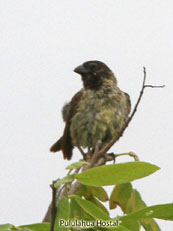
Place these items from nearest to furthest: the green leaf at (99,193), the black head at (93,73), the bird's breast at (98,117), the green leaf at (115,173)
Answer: the green leaf at (115,173) < the green leaf at (99,193) < the bird's breast at (98,117) < the black head at (93,73)

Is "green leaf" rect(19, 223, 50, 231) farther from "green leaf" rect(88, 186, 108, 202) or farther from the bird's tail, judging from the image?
the bird's tail

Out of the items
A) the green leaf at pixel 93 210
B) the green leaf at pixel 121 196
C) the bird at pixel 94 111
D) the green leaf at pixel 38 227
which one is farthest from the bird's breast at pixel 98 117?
the green leaf at pixel 38 227

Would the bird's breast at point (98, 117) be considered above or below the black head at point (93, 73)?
below

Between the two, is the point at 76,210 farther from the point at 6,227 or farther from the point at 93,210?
the point at 6,227

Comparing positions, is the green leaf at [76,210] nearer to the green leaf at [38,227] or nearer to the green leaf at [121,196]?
the green leaf at [38,227]

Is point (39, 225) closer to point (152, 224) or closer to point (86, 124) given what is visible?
point (152, 224)

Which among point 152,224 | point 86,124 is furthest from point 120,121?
point 152,224
